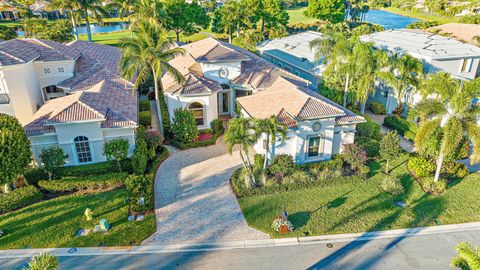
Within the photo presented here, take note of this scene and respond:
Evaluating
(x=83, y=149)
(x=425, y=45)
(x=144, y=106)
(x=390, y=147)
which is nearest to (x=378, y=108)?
(x=425, y=45)

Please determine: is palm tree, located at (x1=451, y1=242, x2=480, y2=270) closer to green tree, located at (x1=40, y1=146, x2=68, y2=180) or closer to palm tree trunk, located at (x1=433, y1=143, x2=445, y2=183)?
palm tree trunk, located at (x1=433, y1=143, x2=445, y2=183)

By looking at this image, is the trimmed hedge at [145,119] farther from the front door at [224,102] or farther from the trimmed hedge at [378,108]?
the trimmed hedge at [378,108]

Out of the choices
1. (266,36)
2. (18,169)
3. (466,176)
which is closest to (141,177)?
(18,169)

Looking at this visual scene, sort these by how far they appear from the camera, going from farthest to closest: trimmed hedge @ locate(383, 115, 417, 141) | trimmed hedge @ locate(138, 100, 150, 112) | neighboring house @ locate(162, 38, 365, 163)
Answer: trimmed hedge @ locate(138, 100, 150, 112) → trimmed hedge @ locate(383, 115, 417, 141) → neighboring house @ locate(162, 38, 365, 163)

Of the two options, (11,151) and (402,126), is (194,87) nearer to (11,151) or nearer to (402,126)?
(11,151)

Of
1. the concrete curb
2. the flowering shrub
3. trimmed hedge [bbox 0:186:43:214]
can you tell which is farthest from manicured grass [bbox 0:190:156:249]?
the flowering shrub

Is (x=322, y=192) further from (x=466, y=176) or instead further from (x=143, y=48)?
(x=143, y=48)
